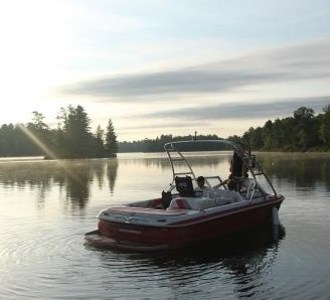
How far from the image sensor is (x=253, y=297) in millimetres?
11656

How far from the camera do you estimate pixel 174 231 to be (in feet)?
52.0

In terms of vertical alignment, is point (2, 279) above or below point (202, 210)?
below

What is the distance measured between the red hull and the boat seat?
186cm

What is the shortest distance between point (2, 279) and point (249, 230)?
8265 millimetres

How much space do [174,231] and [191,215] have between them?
0.68 m

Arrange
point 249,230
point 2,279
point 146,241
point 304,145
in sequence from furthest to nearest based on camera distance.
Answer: point 304,145 → point 249,230 → point 146,241 → point 2,279

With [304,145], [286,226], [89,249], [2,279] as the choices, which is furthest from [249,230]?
[304,145]

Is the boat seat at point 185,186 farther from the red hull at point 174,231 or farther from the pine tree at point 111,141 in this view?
the pine tree at point 111,141

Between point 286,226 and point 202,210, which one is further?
point 286,226

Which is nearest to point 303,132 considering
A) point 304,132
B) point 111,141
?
point 304,132

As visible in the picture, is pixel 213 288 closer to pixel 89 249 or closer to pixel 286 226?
pixel 89 249

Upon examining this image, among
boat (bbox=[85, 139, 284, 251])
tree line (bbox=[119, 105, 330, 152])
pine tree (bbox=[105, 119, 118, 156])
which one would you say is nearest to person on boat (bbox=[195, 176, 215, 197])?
boat (bbox=[85, 139, 284, 251])

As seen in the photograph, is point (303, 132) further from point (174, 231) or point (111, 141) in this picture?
point (174, 231)

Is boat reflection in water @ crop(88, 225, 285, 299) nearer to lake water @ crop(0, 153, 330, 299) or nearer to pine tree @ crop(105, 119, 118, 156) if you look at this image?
lake water @ crop(0, 153, 330, 299)
